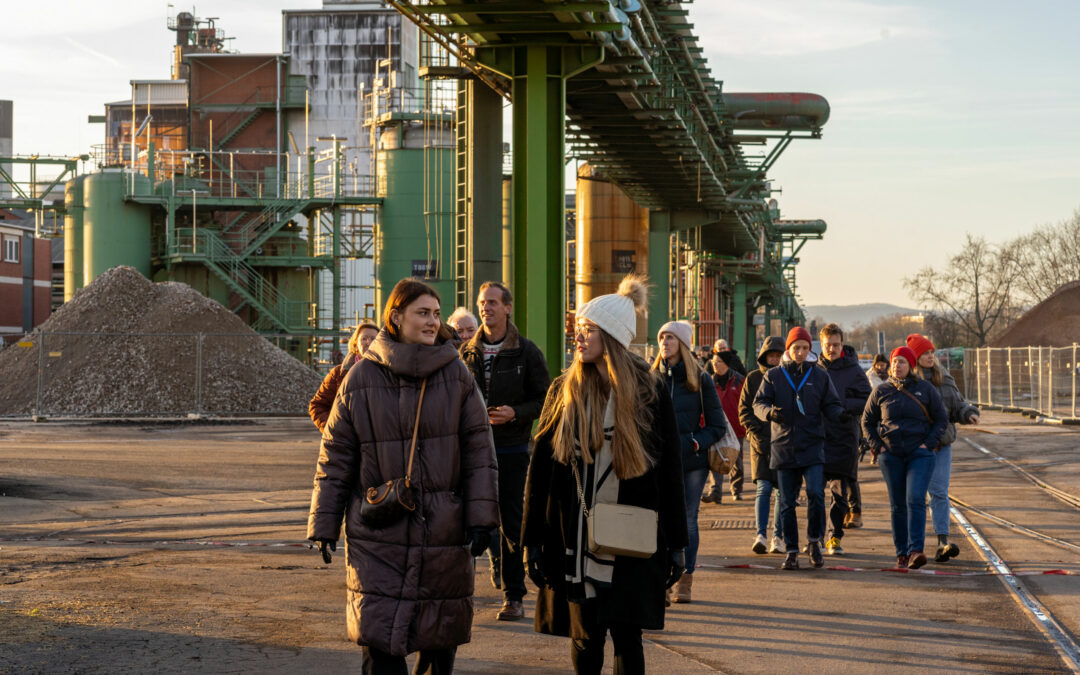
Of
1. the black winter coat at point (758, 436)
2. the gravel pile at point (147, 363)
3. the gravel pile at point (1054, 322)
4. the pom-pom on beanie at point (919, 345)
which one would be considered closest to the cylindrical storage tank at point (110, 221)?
the gravel pile at point (147, 363)

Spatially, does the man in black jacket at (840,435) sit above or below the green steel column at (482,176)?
below

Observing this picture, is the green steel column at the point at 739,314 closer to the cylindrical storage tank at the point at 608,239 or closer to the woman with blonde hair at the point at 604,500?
the cylindrical storage tank at the point at 608,239

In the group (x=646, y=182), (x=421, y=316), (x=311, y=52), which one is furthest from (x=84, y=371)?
(x=311, y=52)

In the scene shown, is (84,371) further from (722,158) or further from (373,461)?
(373,461)

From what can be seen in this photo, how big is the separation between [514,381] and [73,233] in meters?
48.2

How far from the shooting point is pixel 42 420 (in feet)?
101

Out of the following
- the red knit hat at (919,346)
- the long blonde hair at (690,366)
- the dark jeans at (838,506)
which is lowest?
the dark jeans at (838,506)

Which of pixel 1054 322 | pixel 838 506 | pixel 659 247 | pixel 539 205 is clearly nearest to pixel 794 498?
pixel 838 506

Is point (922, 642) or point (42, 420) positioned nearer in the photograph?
point (922, 642)

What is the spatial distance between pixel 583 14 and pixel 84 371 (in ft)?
70.7

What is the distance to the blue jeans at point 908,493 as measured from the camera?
10.2 meters

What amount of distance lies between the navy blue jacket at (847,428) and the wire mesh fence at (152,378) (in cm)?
2251

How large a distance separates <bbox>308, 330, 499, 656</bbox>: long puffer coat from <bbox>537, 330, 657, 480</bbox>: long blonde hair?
1.16ft

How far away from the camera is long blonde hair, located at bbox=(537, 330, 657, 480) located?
4.98m
